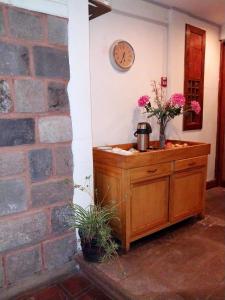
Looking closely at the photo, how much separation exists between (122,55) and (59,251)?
193 cm

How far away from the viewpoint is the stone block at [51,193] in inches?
68.9

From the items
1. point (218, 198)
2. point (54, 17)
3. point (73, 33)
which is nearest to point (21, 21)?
point (54, 17)

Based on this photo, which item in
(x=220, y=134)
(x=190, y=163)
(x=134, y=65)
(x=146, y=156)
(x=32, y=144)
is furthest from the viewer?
(x=220, y=134)

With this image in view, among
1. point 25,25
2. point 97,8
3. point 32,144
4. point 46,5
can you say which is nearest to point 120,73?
point 97,8

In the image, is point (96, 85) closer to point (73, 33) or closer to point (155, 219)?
point (73, 33)

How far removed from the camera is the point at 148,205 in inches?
86.9

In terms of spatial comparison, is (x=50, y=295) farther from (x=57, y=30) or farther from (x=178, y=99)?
(x=178, y=99)

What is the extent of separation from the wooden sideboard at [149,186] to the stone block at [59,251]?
0.42m

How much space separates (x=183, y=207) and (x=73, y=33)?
1.85 m

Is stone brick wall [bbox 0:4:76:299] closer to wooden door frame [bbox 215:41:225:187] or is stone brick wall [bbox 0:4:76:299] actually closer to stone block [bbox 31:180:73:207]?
stone block [bbox 31:180:73:207]

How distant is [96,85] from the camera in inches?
97.1

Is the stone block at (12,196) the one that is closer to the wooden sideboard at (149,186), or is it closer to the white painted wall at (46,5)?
the wooden sideboard at (149,186)

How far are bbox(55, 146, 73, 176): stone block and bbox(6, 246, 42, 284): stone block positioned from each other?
1.87ft

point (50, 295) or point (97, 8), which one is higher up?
point (97, 8)
